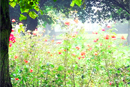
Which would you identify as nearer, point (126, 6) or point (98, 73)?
point (98, 73)

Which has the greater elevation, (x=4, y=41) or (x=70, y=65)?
(x=4, y=41)

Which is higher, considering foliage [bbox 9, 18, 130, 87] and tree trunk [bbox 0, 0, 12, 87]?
tree trunk [bbox 0, 0, 12, 87]

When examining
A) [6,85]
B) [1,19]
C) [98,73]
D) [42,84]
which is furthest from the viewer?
[98,73]

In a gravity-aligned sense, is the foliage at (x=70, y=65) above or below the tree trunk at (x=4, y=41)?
below

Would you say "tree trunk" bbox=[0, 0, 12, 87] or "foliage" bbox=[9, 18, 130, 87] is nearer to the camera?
"tree trunk" bbox=[0, 0, 12, 87]

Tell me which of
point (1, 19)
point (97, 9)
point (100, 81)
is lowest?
point (100, 81)

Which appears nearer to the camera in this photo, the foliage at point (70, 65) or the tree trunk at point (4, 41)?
the tree trunk at point (4, 41)

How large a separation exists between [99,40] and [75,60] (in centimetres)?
117

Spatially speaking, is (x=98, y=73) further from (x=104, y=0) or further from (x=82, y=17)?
(x=82, y=17)

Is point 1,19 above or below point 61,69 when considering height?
above

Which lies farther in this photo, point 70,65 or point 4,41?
point 70,65

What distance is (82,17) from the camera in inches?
510

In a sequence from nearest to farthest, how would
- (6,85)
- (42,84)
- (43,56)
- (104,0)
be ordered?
(6,85) < (42,84) < (43,56) < (104,0)

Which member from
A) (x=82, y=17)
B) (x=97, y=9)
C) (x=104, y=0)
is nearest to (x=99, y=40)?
(x=104, y=0)
